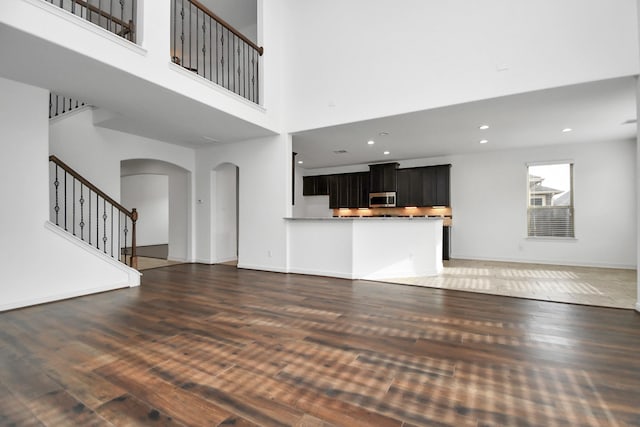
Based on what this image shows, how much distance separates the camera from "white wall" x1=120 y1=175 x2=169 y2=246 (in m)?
10.5

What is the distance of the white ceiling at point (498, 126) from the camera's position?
393cm

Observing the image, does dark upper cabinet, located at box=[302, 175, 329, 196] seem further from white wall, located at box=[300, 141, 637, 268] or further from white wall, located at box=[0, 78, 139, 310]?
white wall, located at box=[0, 78, 139, 310]

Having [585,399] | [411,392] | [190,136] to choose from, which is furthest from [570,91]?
[190,136]

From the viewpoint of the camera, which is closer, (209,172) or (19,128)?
(19,128)

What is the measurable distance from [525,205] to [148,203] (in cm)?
1170

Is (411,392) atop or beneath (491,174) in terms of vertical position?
beneath

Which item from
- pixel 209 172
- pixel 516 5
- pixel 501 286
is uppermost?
pixel 516 5

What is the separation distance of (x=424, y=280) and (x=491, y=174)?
160 inches

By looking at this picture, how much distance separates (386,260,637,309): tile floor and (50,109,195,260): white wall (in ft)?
16.6

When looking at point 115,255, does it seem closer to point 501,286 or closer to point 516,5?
point 501,286

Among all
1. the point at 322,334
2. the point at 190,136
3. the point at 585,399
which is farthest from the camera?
the point at 190,136

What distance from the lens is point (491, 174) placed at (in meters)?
7.30

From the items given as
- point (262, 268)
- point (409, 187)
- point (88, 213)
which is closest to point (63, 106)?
point (88, 213)

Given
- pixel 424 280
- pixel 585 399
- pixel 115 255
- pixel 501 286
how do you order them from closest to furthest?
1. pixel 585 399
2. pixel 501 286
3. pixel 424 280
4. pixel 115 255
